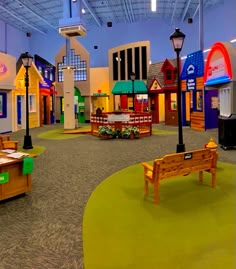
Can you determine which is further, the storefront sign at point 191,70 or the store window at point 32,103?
the store window at point 32,103

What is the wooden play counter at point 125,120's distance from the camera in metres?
14.0

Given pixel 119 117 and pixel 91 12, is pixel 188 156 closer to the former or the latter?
pixel 119 117

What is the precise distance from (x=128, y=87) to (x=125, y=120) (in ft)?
32.7

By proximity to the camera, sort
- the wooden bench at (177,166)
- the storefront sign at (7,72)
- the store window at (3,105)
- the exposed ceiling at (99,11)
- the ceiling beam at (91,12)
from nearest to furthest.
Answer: the wooden bench at (177,166)
the storefront sign at (7,72)
the store window at (3,105)
the ceiling beam at (91,12)
the exposed ceiling at (99,11)

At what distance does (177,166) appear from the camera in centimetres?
524

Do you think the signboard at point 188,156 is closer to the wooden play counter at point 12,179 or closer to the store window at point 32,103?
the wooden play counter at point 12,179

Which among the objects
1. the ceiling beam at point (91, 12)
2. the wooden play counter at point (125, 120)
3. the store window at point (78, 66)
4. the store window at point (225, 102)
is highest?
the ceiling beam at point (91, 12)

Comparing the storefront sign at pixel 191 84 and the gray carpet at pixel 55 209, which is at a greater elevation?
the storefront sign at pixel 191 84

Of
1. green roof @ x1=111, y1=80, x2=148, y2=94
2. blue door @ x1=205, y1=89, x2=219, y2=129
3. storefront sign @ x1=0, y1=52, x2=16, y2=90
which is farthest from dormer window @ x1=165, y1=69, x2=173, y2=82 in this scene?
storefront sign @ x1=0, y1=52, x2=16, y2=90

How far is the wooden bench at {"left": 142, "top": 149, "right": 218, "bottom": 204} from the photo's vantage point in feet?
16.4

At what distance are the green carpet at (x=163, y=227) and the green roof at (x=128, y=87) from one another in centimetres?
1760

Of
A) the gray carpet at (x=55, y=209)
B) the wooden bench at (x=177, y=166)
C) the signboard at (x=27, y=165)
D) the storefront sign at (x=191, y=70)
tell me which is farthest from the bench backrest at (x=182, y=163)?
the storefront sign at (x=191, y=70)

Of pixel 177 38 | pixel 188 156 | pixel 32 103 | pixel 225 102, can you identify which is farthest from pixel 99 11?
pixel 188 156

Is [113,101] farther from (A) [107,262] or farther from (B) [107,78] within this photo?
(A) [107,262]
